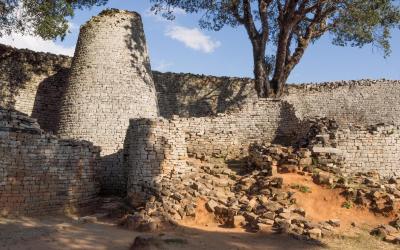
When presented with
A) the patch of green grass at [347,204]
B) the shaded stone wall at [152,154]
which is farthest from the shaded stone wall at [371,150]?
the shaded stone wall at [152,154]

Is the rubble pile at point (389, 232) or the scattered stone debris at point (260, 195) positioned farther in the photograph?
the scattered stone debris at point (260, 195)

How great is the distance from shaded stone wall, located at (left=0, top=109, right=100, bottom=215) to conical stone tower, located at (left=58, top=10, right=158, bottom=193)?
1645 millimetres

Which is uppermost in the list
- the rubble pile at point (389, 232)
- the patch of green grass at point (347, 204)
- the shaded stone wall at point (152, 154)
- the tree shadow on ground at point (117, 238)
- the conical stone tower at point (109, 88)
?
the conical stone tower at point (109, 88)

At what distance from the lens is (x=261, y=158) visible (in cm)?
1130

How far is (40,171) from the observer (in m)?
10.1

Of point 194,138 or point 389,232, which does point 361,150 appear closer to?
point 389,232

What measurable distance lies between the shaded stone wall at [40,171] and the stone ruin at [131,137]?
0.08 ft

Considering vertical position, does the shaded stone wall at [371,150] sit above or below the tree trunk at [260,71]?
below

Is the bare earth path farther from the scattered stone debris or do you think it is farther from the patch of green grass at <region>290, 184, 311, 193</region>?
the patch of green grass at <region>290, 184, 311, 193</region>

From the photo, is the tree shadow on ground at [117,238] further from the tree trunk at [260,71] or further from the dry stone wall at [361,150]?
the tree trunk at [260,71]

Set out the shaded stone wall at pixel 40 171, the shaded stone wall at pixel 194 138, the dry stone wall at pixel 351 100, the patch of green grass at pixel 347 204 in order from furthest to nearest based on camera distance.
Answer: the dry stone wall at pixel 351 100 < the shaded stone wall at pixel 194 138 < the patch of green grass at pixel 347 204 < the shaded stone wall at pixel 40 171

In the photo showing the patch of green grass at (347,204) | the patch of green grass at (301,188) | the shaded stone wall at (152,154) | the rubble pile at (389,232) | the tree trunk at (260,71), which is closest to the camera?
the rubble pile at (389,232)

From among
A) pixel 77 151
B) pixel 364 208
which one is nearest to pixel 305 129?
pixel 364 208

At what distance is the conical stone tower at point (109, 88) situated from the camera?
13.2m
